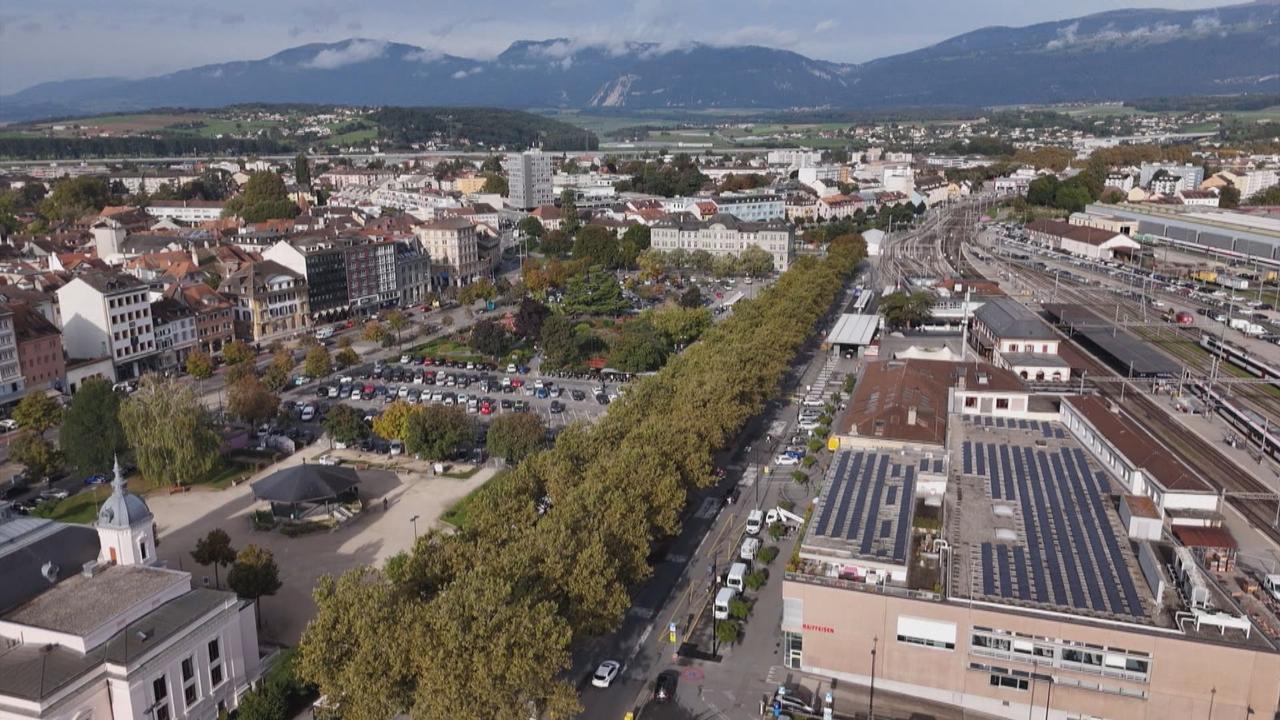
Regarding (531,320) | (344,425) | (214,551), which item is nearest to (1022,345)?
(531,320)

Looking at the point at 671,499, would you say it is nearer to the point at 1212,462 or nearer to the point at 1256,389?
the point at 1212,462

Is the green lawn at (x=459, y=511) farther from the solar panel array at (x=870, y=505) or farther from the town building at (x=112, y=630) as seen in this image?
the solar panel array at (x=870, y=505)

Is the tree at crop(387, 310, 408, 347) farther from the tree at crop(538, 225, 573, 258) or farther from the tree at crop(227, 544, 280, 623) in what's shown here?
the tree at crop(227, 544, 280, 623)

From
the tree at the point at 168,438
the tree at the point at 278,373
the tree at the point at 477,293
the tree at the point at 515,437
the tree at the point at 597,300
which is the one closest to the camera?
the tree at the point at 168,438

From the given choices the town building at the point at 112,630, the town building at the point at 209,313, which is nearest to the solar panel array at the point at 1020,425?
the town building at the point at 112,630

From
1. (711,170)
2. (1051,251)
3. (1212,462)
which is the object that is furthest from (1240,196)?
(1212,462)

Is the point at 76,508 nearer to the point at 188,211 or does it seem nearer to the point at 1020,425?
the point at 1020,425
